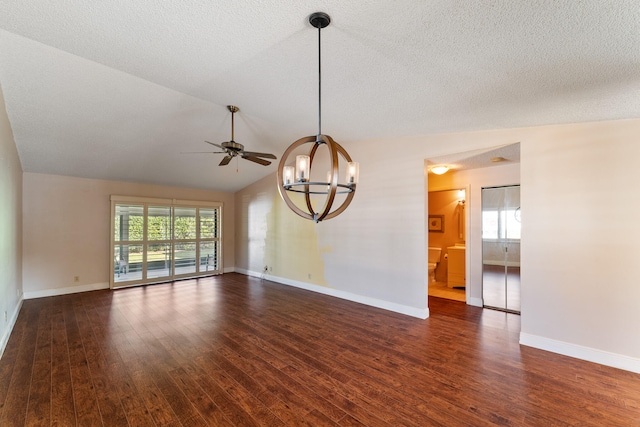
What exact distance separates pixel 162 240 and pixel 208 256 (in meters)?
1.29

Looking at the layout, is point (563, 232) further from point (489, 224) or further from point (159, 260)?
point (159, 260)

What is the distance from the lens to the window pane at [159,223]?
6.76 meters

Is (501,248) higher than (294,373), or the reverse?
(501,248)

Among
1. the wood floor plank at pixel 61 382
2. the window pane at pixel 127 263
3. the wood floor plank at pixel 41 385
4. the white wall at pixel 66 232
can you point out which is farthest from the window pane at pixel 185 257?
the wood floor plank at pixel 41 385

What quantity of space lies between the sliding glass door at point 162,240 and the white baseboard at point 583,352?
7.08 meters

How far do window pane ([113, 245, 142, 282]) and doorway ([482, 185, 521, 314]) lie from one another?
7249mm

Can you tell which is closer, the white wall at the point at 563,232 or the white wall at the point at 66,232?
the white wall at the point at 563,232

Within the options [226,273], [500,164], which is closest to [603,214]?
[500,164]

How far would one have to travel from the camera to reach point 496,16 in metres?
1.66

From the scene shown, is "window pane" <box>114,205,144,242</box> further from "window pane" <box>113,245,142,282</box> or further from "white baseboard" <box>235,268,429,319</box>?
"white baseboard" <box>235,268,429,319</box>

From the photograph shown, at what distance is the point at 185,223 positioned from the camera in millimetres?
7340

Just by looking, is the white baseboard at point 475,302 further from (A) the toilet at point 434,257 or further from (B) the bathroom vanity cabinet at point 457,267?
(A) the toilet at point 434,257

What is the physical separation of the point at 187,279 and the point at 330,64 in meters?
6.63

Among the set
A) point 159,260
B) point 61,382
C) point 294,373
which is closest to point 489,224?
point 294,373
